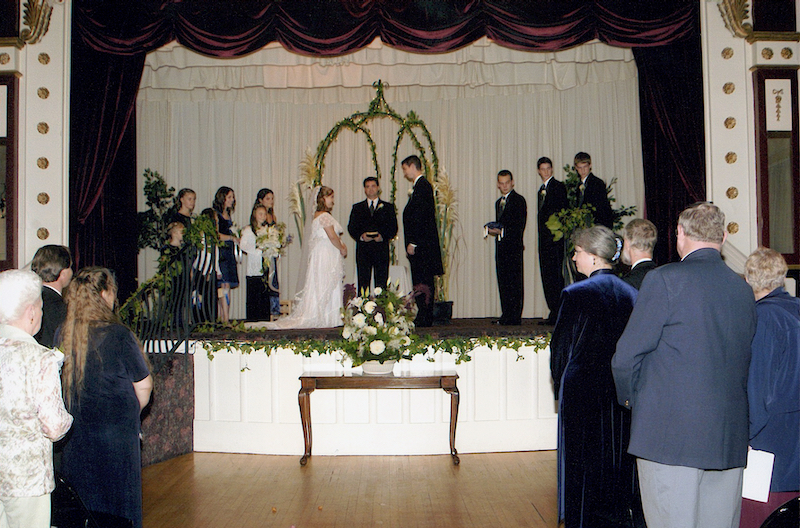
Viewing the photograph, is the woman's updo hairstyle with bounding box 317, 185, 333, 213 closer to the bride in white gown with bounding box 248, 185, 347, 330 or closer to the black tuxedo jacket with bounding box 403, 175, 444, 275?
the bride in white gown with bounding box 248, 185, 347, 330

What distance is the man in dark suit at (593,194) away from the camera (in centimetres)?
723

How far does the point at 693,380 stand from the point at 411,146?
8259 mm

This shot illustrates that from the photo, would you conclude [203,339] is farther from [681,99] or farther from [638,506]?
[681,99]

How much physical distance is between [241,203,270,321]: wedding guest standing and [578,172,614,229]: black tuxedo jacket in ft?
12.1

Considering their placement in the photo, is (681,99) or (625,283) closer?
(625,283)

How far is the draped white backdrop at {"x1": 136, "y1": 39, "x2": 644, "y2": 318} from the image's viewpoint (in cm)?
1007

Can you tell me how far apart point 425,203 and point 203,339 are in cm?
273

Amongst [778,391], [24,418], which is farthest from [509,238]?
[24,418]

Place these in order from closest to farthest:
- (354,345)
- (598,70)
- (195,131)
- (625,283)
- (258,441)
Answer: (625,283) < (354,345) < (258,441) < (598,70) < (195,131)

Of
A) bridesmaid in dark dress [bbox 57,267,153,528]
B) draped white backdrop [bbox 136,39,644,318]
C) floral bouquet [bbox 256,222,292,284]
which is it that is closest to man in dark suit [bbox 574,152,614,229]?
draped white backdrop [bbox 136,39,644,318]

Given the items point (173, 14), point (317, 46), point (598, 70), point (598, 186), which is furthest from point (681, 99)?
point (173, 14)

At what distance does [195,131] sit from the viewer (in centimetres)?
1055

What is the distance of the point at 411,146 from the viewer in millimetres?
10383

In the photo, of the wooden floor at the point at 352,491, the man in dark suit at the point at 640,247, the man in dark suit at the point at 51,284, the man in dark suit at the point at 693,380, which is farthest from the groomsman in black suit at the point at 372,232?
the man in dark suit at the point at 693,380
